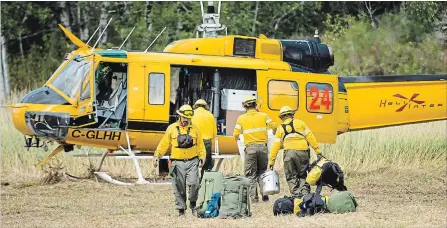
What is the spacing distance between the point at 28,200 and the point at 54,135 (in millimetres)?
1470

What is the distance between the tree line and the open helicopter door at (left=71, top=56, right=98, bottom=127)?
12579 millimetres

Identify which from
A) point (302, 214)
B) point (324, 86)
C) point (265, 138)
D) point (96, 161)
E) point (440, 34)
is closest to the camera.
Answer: point (302, 214)

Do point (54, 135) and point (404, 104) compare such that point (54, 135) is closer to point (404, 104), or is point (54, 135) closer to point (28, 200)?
point (28, 200)

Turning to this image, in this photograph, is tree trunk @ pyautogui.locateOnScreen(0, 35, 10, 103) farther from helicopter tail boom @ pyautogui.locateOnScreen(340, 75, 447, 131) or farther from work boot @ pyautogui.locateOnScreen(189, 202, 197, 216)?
work boot @ pyautogui.locateOnScreen(189, 202, 197, 216)

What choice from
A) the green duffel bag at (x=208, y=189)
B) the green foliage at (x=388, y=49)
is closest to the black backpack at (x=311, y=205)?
the green duffel bag at (x=208, y=189)

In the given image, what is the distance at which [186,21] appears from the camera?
40.1 meters

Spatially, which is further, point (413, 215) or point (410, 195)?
point (410, 195)

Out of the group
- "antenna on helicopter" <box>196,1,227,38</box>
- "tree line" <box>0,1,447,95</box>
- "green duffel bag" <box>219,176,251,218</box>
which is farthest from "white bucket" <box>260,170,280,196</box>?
"tree line" <box>0,1,447,95</box>

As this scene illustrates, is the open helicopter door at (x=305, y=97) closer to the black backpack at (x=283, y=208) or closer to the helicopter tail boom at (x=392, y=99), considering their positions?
the helicopter tail boom at (x=392, y=99)

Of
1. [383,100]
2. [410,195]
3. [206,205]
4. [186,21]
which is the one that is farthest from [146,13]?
[206,205]

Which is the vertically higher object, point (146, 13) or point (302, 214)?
point (146, 13)

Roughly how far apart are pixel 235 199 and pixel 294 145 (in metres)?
1.87

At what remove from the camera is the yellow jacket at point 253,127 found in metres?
19.4

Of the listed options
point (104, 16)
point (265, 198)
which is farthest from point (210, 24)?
point (104, 16)
